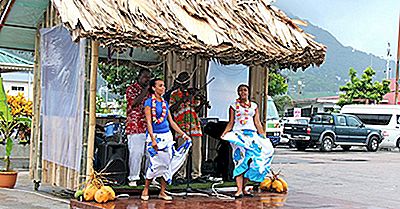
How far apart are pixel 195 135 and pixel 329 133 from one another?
1677 cm

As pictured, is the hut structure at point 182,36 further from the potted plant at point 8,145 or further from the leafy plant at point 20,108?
the leafy plant at point 20,108

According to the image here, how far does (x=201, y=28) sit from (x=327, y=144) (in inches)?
708

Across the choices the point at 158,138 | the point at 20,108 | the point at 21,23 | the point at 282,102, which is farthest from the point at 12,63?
the point at 282,102

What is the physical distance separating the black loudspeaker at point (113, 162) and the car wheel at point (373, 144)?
19.9 meters

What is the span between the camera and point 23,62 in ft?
63.1

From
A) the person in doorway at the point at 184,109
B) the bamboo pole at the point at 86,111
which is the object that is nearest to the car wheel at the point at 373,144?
the person in doorway at the point at 184,109

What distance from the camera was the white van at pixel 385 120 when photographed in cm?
3020

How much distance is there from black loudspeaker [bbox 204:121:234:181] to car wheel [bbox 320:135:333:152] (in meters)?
15.7

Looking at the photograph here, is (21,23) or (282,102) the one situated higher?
(21,23)

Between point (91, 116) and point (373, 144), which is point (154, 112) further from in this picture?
point (373, 144)

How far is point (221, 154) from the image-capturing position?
38.3 feet

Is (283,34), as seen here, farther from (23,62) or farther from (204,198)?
(23,62)

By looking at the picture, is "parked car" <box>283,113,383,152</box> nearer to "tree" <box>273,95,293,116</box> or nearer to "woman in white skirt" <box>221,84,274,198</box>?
"woman in white skirt" <box>221,84,274,198</box>

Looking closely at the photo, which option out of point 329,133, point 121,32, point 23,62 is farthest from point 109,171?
point 329,133
